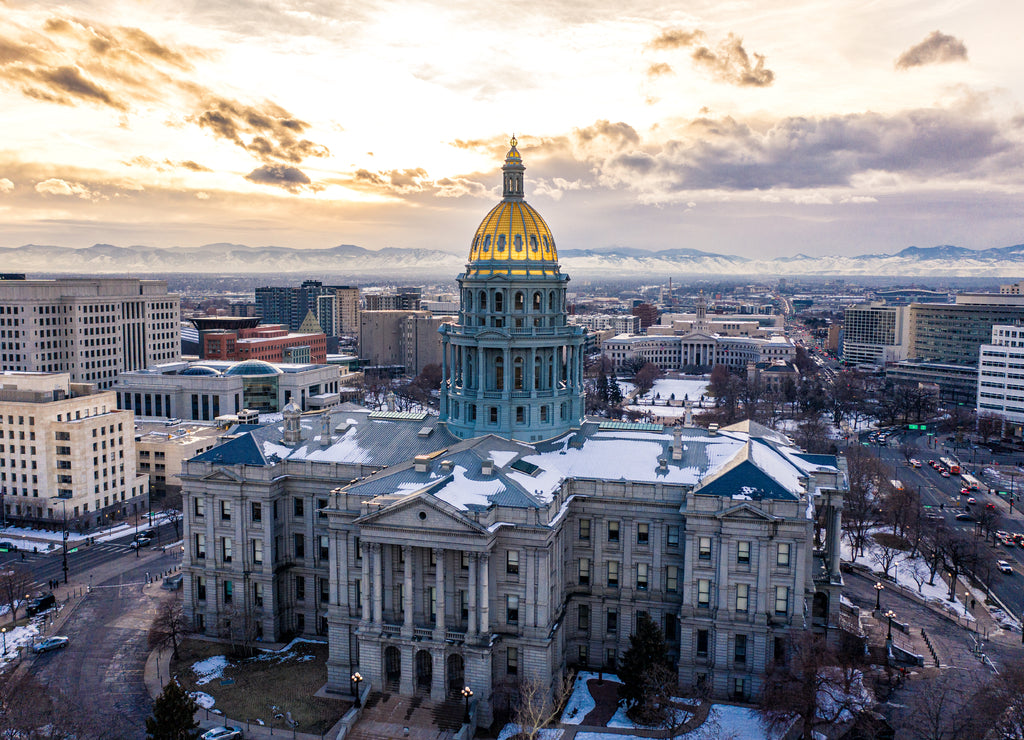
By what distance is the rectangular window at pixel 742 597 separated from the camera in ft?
205

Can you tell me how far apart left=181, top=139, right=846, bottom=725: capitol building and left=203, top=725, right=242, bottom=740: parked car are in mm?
9074

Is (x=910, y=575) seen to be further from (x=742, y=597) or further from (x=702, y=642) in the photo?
(x=702, y=642)

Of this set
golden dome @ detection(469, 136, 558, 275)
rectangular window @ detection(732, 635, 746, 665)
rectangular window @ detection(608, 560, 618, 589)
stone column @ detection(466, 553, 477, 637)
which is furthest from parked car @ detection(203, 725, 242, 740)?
golden dome @ detection(469, 136, 558, 275)

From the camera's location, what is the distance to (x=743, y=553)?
205 feet

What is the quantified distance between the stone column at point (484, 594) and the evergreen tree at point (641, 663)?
10865mm

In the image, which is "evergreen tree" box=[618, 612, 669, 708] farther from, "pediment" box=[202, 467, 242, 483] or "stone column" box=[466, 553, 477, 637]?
"pediment" box=[202, 467, 242, 483]

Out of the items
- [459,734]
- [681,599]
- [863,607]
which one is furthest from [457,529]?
[863,607]

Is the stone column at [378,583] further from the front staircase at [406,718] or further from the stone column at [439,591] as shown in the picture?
the front staircase at [406,718]

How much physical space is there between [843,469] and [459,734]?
42271mm

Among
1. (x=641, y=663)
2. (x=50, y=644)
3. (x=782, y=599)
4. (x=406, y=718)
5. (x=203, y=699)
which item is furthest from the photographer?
(x=50, y=644)

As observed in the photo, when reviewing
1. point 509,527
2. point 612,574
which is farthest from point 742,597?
point 509,527

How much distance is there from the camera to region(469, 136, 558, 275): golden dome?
255 feet

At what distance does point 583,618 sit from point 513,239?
36088 mm

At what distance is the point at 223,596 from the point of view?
74125mm
